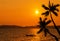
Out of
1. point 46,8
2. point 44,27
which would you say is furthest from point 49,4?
point 44,27

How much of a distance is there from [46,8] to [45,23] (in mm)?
2783

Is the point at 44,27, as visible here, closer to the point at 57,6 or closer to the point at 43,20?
the point at 43,20

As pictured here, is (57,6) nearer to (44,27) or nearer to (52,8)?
(52,8)

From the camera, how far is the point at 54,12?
51.2 metres

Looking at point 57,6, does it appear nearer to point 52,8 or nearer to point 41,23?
point 52,8

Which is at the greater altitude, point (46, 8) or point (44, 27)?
point (46, 8)

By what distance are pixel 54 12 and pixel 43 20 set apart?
7.92ft

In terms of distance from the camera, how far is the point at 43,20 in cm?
5131

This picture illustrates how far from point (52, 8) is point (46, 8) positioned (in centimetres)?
105

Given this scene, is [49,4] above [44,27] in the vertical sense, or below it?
above

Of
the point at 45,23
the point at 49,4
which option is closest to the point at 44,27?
the point at 45,23

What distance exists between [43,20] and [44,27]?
4.14ft

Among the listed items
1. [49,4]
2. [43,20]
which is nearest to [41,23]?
[43,20]

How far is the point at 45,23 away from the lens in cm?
5138
